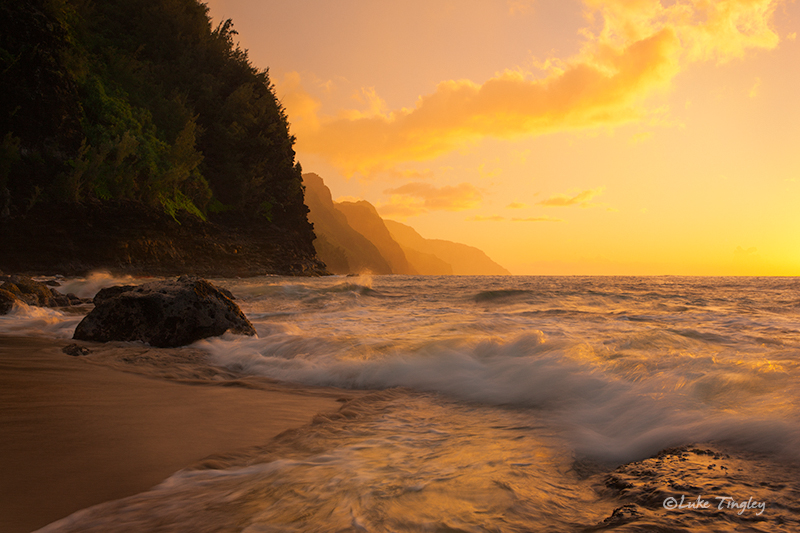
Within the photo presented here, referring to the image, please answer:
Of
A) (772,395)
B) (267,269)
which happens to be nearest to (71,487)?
(772,395)

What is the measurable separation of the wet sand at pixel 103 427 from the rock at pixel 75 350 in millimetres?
352

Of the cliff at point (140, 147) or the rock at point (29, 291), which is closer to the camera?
the rock at point (29, 291)

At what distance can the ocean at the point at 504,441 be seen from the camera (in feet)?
5.88

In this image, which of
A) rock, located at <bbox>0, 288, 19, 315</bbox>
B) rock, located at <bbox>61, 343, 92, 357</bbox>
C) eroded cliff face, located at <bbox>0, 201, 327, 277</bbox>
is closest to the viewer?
rock, located at <bbox>61, 343, 92, 357</bbox>

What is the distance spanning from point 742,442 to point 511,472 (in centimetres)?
170

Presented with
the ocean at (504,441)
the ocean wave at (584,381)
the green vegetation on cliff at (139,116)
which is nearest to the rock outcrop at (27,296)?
the ocean at (504,441)

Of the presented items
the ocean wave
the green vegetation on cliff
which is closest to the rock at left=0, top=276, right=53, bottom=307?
the ocean wave

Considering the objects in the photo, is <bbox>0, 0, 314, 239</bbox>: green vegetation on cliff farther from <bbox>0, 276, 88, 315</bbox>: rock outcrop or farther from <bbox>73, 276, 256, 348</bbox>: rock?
<bbox>73, 276, 256, 348</bbox>: rock

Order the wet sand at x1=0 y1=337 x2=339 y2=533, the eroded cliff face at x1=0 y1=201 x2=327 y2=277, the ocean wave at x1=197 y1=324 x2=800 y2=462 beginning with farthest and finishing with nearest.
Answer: the eroded cliff face at x1=0 y1=201 x2=327 y2=277
the ocean wave at x1=197 y1=324 x2=800 y2=462
the wet sand at x1=0 y1=337 x2=339 y2=533

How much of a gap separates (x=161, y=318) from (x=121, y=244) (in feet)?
69.6

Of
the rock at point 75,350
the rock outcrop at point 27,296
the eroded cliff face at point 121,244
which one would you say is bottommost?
the rock at point 75,350

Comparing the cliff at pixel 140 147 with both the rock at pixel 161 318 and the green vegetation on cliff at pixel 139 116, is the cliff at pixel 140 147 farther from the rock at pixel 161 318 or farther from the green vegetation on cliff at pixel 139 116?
the rock at pixel 161 318

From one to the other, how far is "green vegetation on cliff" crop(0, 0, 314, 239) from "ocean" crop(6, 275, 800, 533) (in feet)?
68.5

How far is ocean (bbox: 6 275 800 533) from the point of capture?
5.88 ft
